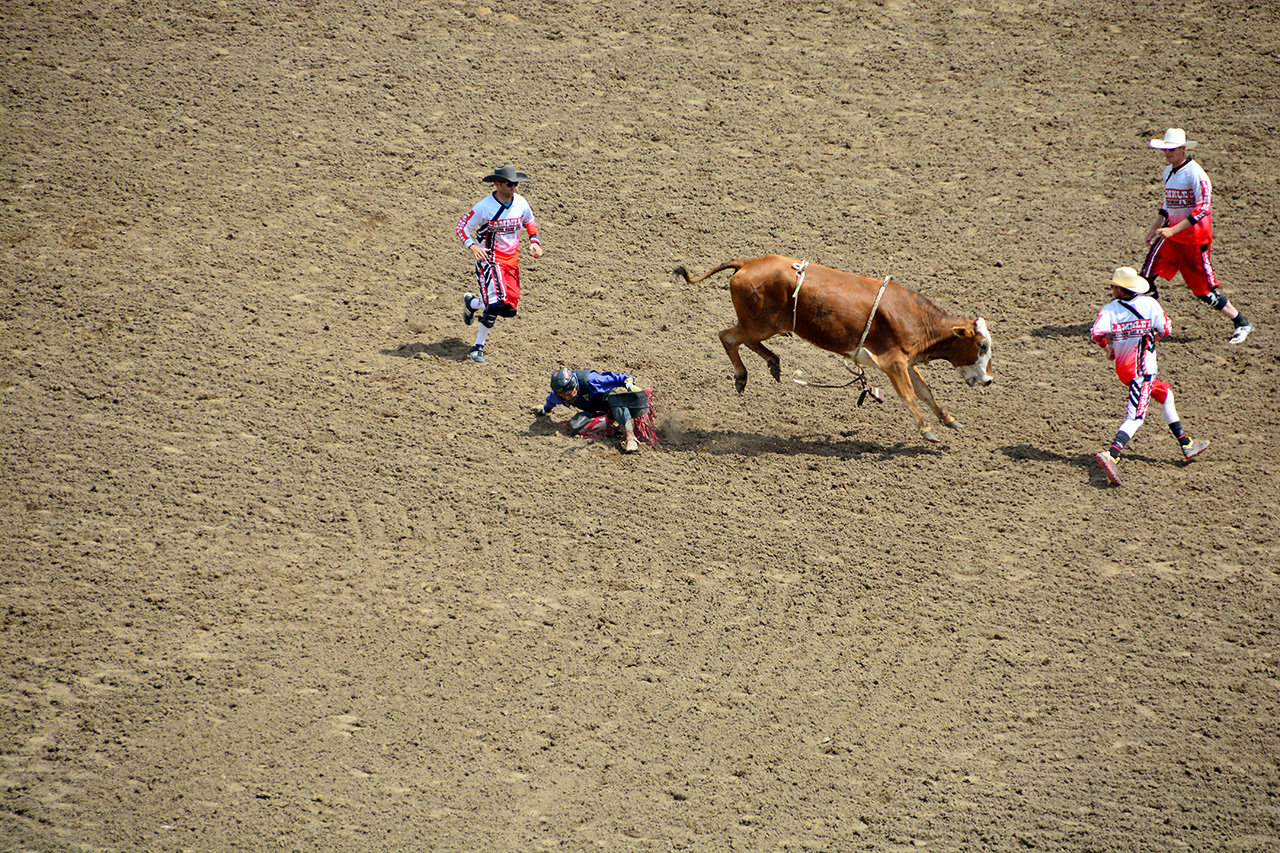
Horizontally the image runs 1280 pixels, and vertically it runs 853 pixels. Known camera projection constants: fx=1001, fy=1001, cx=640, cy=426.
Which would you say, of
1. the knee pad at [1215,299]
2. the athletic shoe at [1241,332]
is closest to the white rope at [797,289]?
the knee pad at [1215,299]

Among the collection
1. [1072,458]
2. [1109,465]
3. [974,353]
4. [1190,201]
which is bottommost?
[1072,458]

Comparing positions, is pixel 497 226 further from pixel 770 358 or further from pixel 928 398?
pixel 928 398

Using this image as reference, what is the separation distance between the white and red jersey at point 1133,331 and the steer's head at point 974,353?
0.87 metres

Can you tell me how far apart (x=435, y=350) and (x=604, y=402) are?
230 centimetres

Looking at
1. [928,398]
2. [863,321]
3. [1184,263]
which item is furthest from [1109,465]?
[1184,263]

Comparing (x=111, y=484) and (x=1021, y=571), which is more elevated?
(x=1021, y=571)

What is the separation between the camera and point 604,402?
29.3ft

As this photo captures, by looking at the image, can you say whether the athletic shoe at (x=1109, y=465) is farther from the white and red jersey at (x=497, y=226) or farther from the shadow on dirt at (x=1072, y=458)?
the white and red jersey at (x=497, y=226)

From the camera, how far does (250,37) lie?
1399cm

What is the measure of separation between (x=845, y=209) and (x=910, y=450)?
4.04 m

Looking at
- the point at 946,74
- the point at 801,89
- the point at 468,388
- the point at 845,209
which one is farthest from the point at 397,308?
the point at 946,74

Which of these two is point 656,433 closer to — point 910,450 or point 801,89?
point 910,450

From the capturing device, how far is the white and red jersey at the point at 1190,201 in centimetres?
962

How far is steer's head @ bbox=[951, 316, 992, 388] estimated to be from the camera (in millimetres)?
8703
